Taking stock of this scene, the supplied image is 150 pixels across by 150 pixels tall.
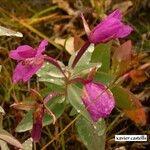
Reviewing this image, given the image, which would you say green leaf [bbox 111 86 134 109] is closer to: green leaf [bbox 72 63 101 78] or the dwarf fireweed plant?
the dwarf fireweed plant

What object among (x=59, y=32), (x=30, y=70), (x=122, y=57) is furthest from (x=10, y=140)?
(x=59, y=32)

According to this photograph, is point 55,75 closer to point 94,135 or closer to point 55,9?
point 94,135

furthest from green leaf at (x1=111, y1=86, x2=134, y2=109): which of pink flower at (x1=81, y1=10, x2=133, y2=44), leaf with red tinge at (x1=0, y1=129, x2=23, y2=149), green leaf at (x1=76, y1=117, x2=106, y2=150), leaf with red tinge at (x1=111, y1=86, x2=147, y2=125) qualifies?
leaf with red tinge at (x1=0, y1=129, x2=23, y2=149)

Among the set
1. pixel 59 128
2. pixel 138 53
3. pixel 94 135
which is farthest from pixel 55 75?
pixel 138 53

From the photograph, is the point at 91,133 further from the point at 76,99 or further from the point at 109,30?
the point at 109,30

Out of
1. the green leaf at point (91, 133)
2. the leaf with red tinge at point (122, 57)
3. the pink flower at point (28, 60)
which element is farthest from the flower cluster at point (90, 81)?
the leaf with red tinge at point (122, 57)
